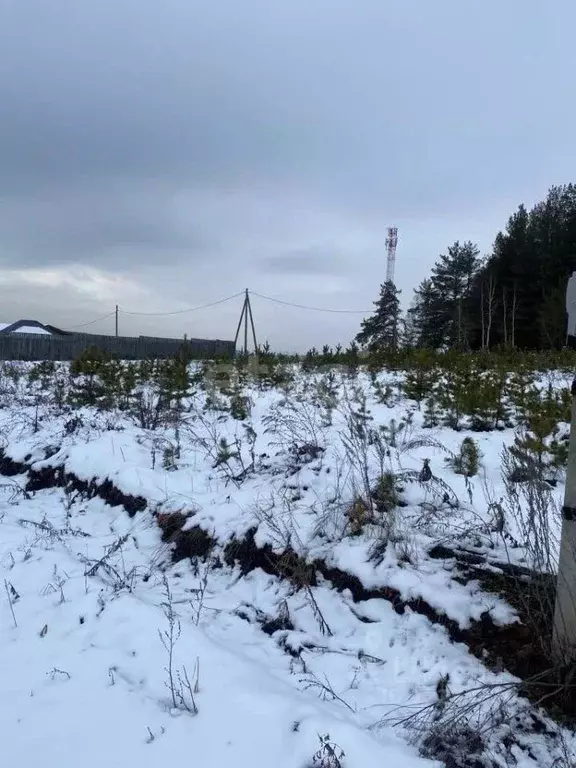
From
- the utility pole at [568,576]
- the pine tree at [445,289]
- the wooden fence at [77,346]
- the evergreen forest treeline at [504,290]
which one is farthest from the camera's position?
the pine tree at [445,289]

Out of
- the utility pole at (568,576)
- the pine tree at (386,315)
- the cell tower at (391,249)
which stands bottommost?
the utility pole at (568,576)

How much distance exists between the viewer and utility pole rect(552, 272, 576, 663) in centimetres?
208

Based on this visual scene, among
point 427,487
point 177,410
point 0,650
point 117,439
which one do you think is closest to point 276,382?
point 177,410

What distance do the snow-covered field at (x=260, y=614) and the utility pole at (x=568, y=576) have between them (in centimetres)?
28

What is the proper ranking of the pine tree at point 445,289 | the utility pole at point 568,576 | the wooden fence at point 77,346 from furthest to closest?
the pine tree at point 445,289 < the wooden fence at point 77,346 < the utility pole at point 568,576

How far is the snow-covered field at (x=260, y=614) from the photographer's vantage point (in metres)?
2.09

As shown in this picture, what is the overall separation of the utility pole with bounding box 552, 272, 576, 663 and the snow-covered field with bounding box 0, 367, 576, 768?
277 millimetres

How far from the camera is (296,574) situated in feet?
10.4

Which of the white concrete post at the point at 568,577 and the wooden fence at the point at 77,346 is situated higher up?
the wooden fence at the point at 77,346

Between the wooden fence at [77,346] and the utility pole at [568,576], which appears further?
the wooden fence at [77,346]

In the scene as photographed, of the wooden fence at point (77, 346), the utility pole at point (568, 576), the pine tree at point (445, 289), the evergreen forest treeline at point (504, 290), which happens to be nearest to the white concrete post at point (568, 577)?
the utility pole at point (568, 576)

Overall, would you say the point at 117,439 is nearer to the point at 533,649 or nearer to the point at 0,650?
the point at 0,650

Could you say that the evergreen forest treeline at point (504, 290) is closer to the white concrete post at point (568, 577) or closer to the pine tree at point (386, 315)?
the pine tree at point (386, 315)

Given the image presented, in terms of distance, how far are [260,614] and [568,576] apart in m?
1.65
